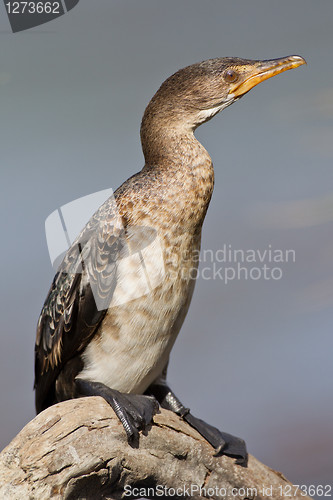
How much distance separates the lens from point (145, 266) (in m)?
2.20

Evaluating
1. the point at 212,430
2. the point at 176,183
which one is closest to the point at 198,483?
the point at 212,430

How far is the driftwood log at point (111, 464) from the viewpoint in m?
1.99

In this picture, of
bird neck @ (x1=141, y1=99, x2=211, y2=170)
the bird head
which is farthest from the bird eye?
bird neck @ (x1=141, y1=99, x2=211, y2=170)

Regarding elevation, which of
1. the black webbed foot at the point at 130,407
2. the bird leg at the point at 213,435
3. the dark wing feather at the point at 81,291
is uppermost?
the dark wing feather at the point at 81,291

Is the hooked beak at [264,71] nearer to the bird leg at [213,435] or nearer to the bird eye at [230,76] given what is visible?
the bird eye at [230,76]

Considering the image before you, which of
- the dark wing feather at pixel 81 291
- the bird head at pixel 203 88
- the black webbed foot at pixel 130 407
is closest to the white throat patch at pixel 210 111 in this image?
the bird head at pixel 203 88

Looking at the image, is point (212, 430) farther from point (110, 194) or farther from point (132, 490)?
point (110, 194)

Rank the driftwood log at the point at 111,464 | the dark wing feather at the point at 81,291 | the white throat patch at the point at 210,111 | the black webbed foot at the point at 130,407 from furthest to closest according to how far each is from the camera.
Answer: the white throat patch at the point at 210,111 → the dark wing feather at the point at 81,291 → the black webbed foot at the point at 130,407 → the driftwood log at the point at 111,464

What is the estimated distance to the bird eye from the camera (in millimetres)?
2316

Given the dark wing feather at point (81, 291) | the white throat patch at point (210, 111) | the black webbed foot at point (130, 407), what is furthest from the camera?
the white throat patch at point (210, 111)

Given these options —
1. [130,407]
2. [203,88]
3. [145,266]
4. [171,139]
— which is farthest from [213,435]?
[203,88]

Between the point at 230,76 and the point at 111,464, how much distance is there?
1351mm

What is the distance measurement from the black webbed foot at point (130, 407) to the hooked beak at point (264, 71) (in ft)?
3.63

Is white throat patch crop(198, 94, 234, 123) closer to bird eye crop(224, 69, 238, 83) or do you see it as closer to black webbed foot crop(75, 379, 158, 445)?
bird eye crop(224, 69, 238, 83)
